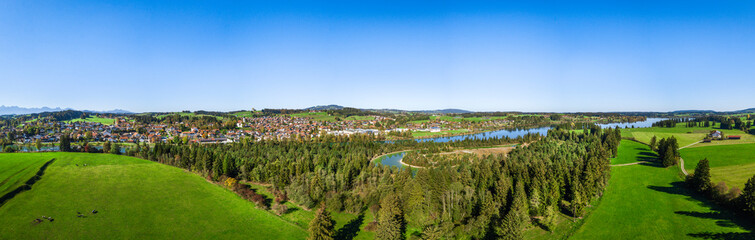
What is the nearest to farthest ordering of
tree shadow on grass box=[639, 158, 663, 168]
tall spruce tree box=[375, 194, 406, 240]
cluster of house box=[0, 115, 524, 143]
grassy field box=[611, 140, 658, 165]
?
tall spruce tree box=[375, 194, 406, 240], tree shadow on grass box=[639, 158, 663, 168], grassy field box=[611, 140, 658, 165], cluster of house box=[0, 115, 524, 143]

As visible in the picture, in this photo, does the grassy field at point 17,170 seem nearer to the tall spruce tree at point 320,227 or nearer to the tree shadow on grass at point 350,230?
the tall spruce tree at point 320,227

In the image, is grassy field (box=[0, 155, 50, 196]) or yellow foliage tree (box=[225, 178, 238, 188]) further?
yellow foliage tree (box=[225, 178, 238, 188])

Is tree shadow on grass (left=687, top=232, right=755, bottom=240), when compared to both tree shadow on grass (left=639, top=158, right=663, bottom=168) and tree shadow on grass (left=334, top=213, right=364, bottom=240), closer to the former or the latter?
tree shadow on grass (left=334, top=213, right=364, bottom=240)

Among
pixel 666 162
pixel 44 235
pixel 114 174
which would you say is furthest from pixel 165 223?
pixel 666 162

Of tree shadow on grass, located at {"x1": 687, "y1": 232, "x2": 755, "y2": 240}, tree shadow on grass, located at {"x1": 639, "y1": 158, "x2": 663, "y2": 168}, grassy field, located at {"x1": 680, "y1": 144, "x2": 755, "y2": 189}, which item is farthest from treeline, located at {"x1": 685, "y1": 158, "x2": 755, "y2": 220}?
tree shadow on grass, located at {"x1": 639, "y1": 158, "x2": 663, "y2": 168}

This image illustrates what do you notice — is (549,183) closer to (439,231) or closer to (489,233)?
(489,233)

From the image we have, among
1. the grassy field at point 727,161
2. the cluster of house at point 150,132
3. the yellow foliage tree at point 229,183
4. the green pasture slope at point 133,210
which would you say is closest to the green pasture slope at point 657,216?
the grassy field at point 727,161
